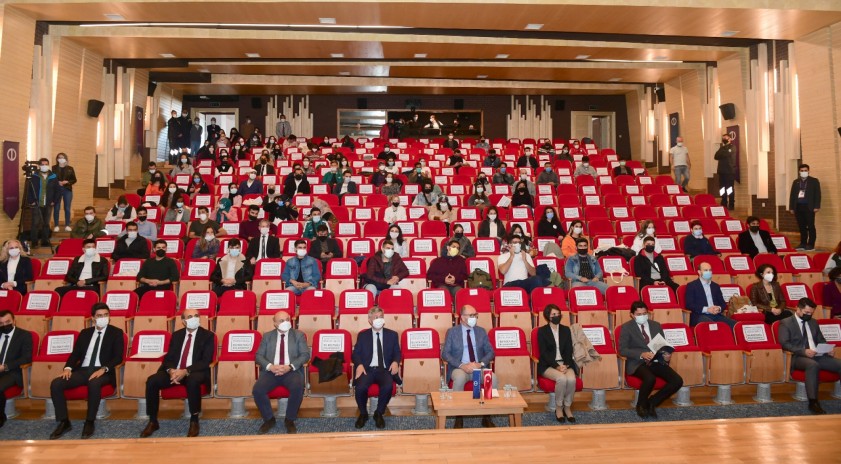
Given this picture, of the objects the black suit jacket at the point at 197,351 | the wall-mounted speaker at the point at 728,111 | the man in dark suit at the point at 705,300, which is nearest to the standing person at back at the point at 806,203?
the wall-mounted speaker at the point at 728,111

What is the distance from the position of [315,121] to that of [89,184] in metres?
9.06

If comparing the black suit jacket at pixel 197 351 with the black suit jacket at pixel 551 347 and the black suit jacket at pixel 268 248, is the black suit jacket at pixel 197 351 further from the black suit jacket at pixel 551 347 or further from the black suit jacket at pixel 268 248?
the black suit jacket at pixel 551 347

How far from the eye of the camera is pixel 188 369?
5672mm

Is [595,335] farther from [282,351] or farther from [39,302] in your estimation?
[39,302]

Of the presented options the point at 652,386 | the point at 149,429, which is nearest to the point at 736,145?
the point at 652,386

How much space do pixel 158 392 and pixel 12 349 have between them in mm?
1607

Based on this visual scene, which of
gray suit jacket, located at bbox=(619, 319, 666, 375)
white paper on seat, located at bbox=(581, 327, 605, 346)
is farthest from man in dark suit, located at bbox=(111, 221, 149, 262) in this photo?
gray suit jacket, located at bbox=(619, 319, 666, 375)

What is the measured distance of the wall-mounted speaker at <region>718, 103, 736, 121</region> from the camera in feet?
41.4

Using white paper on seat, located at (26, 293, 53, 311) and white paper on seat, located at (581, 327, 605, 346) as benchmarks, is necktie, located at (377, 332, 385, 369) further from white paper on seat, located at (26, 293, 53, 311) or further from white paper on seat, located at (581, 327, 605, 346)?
white paper on seat, located at (26, 293, 53, 311)

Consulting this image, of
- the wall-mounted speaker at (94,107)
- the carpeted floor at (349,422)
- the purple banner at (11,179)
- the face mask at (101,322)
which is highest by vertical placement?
the wall-mounted speaker at (94,107)

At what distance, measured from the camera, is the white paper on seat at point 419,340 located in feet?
19.8

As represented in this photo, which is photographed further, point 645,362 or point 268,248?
point 268,248

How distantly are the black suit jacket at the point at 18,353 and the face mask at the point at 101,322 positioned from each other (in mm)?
679

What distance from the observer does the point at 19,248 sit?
300 inches
